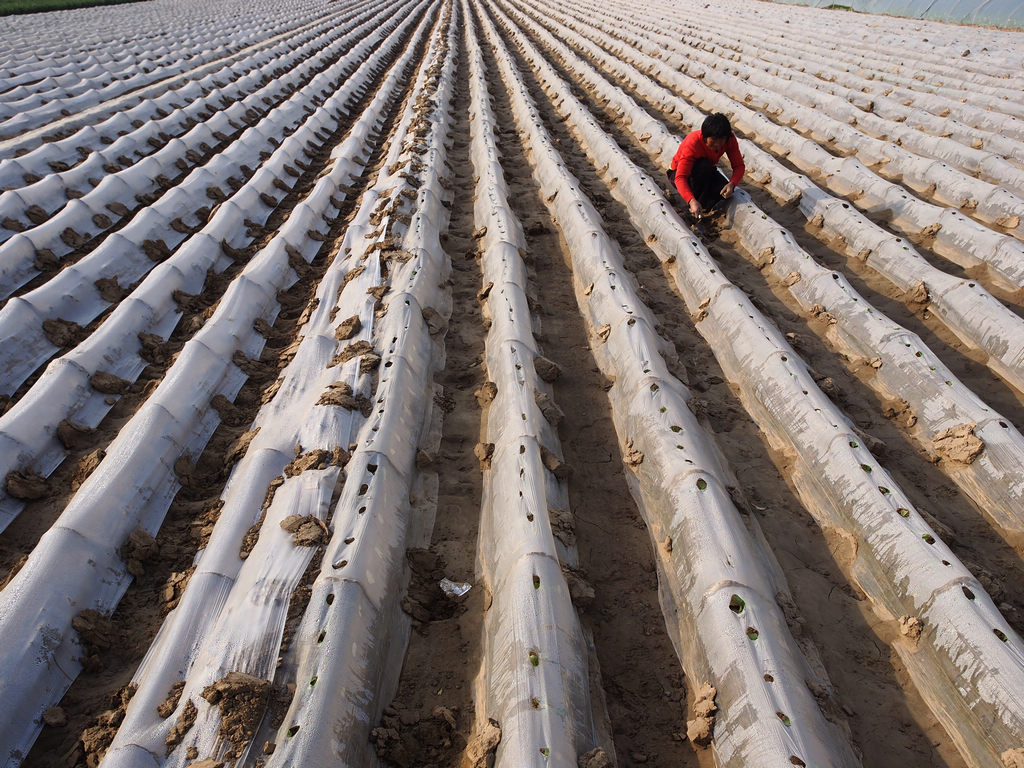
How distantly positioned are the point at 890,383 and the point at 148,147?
772 centimetres

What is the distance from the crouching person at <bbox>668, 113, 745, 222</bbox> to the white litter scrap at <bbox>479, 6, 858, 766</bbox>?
6.11 feet

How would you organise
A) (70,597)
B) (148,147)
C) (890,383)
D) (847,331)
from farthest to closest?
(148,147)
(847,331)
(890,383)
(70,597)

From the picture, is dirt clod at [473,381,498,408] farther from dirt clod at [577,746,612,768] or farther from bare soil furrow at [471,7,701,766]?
dirt clod at [577,746,612,768]

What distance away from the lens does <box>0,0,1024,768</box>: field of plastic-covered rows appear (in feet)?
5.83

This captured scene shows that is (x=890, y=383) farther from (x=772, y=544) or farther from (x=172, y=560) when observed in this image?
(x=172, y=560)

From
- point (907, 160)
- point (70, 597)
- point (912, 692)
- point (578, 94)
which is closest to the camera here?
point (912, 692)

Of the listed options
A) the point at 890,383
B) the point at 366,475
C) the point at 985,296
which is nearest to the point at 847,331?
the point at 890,383

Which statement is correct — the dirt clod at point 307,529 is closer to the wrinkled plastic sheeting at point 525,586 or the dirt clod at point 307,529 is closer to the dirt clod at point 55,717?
the wrinkled plastic sheeting at point 525,586

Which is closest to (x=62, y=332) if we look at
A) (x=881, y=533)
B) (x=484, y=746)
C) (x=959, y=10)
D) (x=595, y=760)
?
(x=484, y=746)

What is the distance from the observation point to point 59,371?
305 centimetres

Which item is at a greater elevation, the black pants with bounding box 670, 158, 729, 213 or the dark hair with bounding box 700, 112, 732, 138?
the dark hair with bounding box 700, 112, 732, 138

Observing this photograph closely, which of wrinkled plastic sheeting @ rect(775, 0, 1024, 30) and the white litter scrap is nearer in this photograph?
the white litter scrap

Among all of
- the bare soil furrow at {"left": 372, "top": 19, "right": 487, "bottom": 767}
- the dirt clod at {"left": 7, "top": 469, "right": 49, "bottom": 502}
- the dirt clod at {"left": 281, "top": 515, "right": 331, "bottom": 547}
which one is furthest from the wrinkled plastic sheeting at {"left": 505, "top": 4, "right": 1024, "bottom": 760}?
the dirt clod at {"left": 7, "top": 469, "right": 49, "bottom": 502}

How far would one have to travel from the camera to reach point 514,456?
8.09ft
